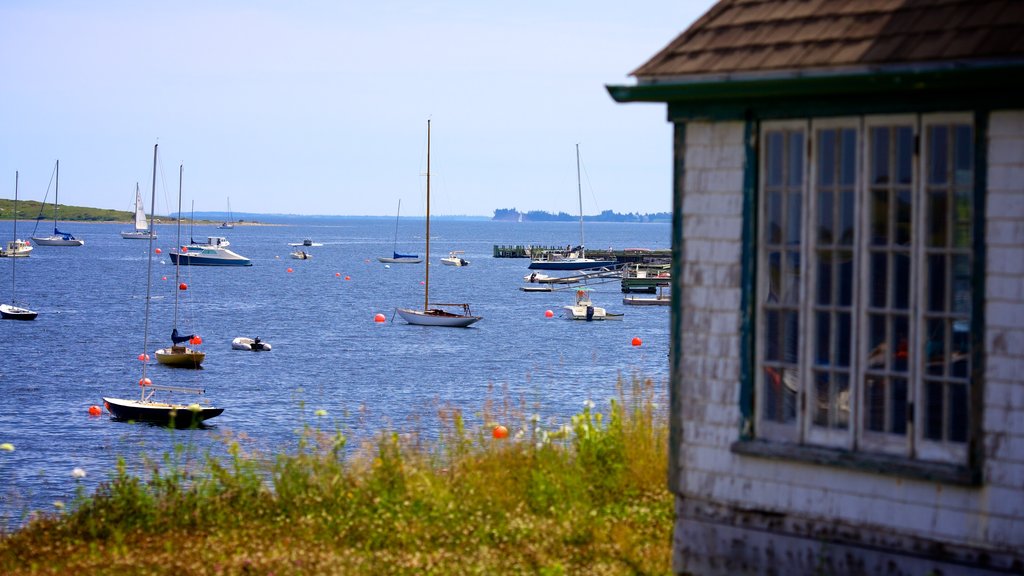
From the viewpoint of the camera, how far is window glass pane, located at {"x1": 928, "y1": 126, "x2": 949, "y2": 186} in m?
7.68

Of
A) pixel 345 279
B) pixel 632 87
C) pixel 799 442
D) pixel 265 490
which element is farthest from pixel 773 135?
pixel 345 279

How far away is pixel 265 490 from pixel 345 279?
123375 mm

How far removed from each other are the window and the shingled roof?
15.9 inches

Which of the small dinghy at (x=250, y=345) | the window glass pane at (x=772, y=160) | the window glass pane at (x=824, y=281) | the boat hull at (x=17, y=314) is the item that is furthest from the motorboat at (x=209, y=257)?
the window glass pane at (x=824, y=281)

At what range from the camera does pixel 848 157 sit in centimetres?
799

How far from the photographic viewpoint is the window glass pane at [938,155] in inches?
302

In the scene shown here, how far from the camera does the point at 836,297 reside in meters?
8.06

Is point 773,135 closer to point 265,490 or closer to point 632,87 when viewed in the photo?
point 632,87

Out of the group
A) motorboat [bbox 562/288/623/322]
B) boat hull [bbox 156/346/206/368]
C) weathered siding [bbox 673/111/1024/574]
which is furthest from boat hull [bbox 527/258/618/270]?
weathered siding [bbox 673/111/1024/574]

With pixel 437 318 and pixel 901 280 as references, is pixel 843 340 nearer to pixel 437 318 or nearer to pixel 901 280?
pixel 901 280

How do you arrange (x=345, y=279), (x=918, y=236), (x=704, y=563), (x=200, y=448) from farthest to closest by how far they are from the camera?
(x=345, y=279) → (x=200, y=448) → (x=704, y=563) → (x=918, y=236)

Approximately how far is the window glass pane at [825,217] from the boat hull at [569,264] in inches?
4927

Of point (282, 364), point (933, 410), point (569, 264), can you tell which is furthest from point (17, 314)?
point (933, 410)

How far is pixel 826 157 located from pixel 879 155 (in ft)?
1.17
